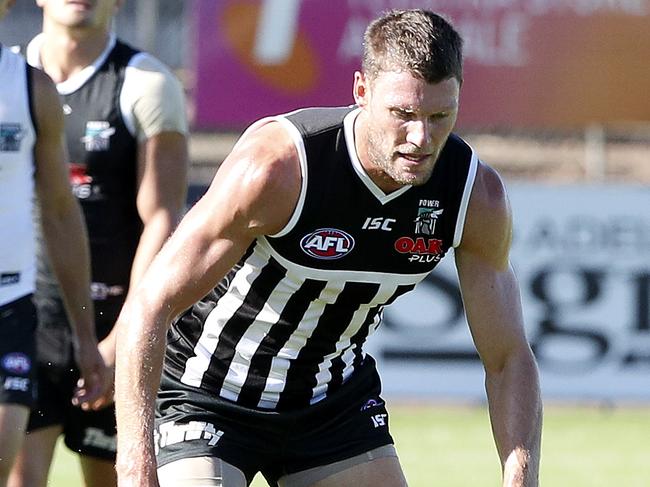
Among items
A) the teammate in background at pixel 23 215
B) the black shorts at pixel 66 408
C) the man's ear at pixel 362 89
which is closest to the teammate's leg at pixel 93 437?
the black shorts at pixel 66 408

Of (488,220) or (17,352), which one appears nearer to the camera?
(488,220)

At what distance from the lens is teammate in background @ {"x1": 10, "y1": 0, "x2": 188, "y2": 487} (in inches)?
244

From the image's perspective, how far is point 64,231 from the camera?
5879 mm

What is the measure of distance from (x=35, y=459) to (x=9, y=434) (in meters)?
0.74

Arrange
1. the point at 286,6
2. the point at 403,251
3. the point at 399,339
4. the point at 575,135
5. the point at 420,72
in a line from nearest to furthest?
the point at 420,72
the point at 403,251
the point at 399,339
the point at 286,6
the point at 575,135

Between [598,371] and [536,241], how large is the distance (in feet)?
3.69

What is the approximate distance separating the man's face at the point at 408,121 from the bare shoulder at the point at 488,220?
24cm

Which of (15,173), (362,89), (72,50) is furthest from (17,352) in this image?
(362,89)

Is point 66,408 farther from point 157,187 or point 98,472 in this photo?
point 157,187

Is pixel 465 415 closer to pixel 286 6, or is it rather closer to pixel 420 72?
pixel 286 6

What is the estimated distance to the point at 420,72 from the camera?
4195mm

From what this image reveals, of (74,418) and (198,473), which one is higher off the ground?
(198,473)

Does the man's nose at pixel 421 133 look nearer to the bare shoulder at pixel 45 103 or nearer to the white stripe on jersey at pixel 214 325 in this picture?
the white stripe on jersey at pixel 214 325

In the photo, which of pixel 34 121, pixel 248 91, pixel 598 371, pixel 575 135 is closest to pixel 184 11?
pixel 248 91
